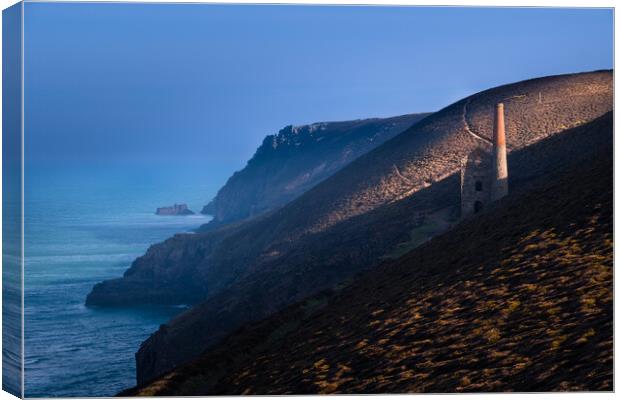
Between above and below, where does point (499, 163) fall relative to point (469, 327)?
above

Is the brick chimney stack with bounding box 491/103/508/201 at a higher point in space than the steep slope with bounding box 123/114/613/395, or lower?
higher

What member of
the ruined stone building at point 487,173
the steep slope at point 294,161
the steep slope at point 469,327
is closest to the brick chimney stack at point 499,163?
the ruined stone building at point 487,173

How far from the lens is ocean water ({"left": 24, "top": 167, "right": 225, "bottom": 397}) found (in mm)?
34031

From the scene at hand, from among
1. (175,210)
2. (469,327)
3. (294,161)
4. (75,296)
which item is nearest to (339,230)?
(75,296)

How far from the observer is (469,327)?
20625 mm

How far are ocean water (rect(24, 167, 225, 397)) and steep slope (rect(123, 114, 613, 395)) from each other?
630 centimetres

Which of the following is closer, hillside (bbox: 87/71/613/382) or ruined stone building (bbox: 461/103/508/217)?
ruined stone building (bbox: 461/103/508/217)

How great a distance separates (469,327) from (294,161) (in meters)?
121

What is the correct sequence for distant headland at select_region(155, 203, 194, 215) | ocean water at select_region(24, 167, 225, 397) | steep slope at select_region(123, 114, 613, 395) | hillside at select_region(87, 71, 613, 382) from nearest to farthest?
steep slope at select_region(123, 114, 613, 395) < ocean water at select_region(24, 167, 225, 397) < hillside at select_region(87, 71, 613, 382) < distant headland at select_region(155, 203, 194, 215)

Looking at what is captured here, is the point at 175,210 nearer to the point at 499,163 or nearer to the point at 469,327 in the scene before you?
the point at 499,163

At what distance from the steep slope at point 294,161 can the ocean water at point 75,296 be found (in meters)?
36.8

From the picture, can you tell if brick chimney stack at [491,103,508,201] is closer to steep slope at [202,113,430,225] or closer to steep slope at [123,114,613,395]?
steep slope at [123,114,613,395]

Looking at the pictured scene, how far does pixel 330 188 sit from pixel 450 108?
10.2m

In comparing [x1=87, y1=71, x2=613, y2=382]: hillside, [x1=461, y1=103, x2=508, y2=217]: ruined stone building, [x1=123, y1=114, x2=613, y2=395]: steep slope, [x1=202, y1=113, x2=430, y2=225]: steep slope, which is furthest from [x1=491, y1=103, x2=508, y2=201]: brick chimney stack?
[x1=202, y1=113, x2=430, y2=225]: steep slope
